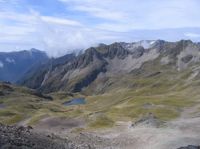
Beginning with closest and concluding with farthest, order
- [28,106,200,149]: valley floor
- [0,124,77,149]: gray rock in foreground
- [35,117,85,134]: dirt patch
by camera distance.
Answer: [0,124,77,149]: gray rock in foreground → [28,106,200,149]: valley floor → [35,117,85,134]: dirt patch

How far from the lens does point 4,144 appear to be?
56.6m

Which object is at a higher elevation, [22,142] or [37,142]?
[22,142]

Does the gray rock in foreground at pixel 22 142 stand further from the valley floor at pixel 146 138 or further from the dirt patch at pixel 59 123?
the dirt patch at pixel 59 123

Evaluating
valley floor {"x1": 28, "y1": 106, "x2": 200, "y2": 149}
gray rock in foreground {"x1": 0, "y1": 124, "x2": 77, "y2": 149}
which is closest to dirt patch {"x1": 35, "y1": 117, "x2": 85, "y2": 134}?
valley floor {"x1": 28, "y1": 106, "x2": 200, "y2": 149}

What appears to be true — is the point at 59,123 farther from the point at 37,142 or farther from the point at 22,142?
the point at 22,142

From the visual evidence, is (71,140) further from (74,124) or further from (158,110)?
(158,110)

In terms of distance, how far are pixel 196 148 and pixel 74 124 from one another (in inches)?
2624

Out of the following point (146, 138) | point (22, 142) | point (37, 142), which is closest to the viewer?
point (22, 142)

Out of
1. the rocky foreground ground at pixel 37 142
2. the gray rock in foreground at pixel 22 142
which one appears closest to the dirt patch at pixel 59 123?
the rocky foreground ground at pixel 37 142

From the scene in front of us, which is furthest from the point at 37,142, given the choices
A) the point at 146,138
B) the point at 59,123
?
the point at 59,123

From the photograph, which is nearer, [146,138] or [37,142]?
[37,142]

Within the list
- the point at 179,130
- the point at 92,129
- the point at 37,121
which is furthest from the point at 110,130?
the point at 37,121

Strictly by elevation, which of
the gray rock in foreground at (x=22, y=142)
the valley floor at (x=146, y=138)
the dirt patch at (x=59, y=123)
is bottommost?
the dirt patch at (x=59, y=123)

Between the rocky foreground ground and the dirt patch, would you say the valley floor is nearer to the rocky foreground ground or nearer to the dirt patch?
the rocky foreground ground
